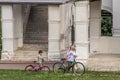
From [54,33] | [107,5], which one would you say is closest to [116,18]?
[107,5]

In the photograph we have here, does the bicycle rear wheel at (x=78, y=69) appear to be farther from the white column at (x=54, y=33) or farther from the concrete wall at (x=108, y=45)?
the concrete wall at (x=108, y=45)

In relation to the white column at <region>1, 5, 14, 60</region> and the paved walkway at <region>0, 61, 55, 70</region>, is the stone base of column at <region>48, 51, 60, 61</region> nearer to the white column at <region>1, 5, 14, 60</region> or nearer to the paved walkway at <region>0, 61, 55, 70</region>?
the paved walkway at <region>0, 61, 55, 70</region>

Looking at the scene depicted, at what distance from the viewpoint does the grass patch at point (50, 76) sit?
75.3ft

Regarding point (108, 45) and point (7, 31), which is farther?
point (108, 45)

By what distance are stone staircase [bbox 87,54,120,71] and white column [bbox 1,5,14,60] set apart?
5.01 m

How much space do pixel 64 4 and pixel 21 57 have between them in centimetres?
414

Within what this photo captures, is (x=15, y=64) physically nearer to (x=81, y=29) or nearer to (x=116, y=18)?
(x=81, y=29)

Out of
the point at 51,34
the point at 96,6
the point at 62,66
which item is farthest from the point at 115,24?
the point at 62,66

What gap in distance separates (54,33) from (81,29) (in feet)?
15.0

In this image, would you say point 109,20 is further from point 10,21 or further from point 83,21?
point 83,21

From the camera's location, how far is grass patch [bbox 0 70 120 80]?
904 inches

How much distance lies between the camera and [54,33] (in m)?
31.8

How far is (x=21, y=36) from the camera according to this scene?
112 feet

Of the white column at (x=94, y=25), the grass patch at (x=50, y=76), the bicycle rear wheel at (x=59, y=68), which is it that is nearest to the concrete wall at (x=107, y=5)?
the white column at (x=94, y=25)
